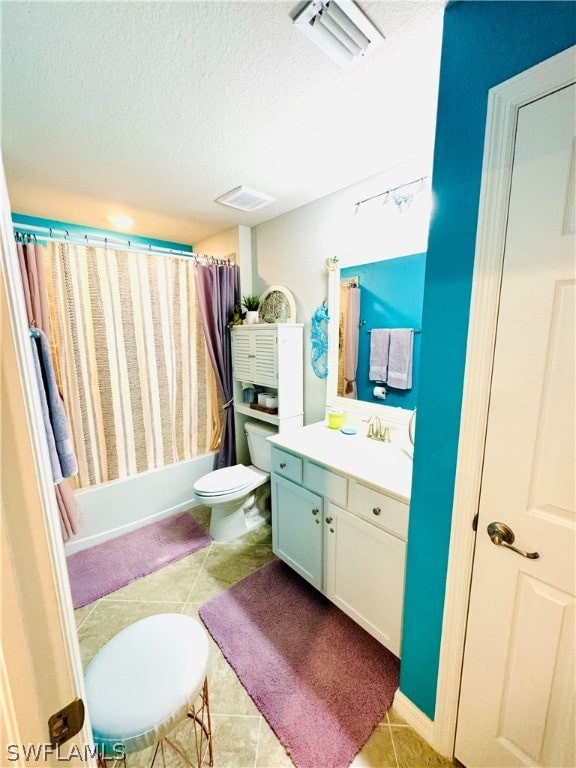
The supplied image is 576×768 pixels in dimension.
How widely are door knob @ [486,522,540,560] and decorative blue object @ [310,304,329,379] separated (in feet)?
4.46

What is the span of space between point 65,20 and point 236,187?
1.06 meters

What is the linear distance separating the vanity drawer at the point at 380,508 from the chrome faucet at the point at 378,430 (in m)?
0.48

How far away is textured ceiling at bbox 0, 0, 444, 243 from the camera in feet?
2.95

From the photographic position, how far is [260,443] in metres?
2.42

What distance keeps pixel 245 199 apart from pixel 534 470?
210 centimetres

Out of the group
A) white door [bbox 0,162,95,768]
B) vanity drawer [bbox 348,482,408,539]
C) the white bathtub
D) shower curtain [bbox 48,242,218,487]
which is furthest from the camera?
the white bathtub

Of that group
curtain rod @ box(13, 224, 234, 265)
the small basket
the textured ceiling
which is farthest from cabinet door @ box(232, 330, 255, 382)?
the textured ceiling

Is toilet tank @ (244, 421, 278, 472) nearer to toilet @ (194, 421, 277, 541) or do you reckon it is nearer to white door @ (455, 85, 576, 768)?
toilet @ (194, 421, 277, 541)

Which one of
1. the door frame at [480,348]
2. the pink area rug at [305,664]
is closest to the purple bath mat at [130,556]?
the pink area rug at [305,664]

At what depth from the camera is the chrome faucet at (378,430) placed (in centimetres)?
175

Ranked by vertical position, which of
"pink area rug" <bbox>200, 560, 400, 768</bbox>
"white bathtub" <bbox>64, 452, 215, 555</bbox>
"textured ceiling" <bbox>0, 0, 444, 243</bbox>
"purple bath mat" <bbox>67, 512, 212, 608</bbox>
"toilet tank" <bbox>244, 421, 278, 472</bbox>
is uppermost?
"textured ceiling" <bbox>0, 0, 444, 243</bbox>

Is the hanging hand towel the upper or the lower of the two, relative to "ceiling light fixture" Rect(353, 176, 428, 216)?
lower

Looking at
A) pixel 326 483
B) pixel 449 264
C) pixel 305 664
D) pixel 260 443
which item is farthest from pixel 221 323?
pixel 305 664

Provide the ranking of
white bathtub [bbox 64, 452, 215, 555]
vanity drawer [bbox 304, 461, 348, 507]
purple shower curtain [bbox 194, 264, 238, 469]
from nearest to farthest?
vanity drawer [bbox 304, 461, 348, 507]
white bathtub [bbox 64, 452, 215, 555]
purple shower curtain [bbox 194, 264, 238, 469]
